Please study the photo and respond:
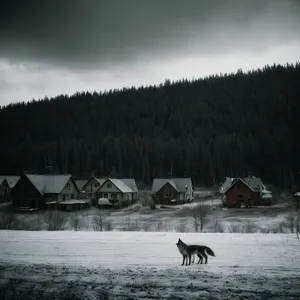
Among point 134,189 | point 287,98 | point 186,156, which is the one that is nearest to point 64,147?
point 186,156

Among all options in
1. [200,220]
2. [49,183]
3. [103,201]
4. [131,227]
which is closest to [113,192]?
[103,201]

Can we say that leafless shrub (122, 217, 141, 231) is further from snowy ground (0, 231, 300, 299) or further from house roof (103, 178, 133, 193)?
house roof (103, 178, 133, 193)

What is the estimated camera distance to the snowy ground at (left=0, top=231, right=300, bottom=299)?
29.5 feet

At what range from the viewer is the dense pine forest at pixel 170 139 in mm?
111250

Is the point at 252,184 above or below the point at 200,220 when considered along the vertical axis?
above

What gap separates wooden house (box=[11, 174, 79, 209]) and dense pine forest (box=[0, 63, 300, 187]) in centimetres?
4448

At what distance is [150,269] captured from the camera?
1102 centimetres

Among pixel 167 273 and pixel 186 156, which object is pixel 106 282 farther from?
pixel 186 156

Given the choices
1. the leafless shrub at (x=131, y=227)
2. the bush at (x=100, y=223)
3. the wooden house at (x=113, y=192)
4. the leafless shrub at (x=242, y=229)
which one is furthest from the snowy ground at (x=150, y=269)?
the wooden house at (x=113, y=192)

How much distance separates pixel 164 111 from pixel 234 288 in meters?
188

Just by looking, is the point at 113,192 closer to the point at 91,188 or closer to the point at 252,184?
the point at 91,188

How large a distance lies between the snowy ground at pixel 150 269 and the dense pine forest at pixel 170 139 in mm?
89269

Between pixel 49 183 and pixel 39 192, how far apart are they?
2.54 metres

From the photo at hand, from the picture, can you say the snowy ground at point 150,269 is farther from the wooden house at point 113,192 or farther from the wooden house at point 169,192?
Answer: the wooden house at point 169,192
